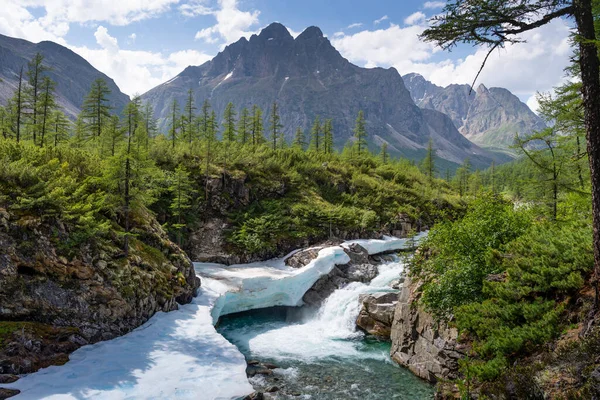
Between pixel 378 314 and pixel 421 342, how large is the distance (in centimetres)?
600

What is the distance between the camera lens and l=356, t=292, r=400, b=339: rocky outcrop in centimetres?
2025

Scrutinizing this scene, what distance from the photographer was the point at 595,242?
7457 mm

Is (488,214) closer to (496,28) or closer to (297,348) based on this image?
(496,28)

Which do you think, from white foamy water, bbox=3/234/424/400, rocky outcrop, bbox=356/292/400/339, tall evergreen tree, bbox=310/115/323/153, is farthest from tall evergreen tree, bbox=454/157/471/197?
rocky outcrop, bbox=356/292/400/339

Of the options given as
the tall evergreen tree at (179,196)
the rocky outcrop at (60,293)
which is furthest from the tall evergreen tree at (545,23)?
the tall evergreen tree at (179,196)

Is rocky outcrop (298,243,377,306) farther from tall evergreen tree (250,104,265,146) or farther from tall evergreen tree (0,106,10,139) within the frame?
tall evergreen tree (0,106,10,139)

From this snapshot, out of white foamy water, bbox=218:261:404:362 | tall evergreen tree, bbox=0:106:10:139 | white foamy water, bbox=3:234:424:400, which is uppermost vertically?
tall evergreen tree, bbox=0:106:10:139

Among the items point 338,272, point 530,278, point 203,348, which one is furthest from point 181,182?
point 530,278

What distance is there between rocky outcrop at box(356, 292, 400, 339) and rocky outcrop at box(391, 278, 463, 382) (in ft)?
7.99

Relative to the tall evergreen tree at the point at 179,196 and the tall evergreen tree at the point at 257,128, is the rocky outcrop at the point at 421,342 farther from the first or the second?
the tall evergreen tree at the point at 257,128

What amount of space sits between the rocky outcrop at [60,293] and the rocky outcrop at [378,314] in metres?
11.4

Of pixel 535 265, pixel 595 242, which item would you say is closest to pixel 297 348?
pixel 535 265

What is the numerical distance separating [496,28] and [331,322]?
64.3ft

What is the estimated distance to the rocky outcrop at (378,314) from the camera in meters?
20.2
